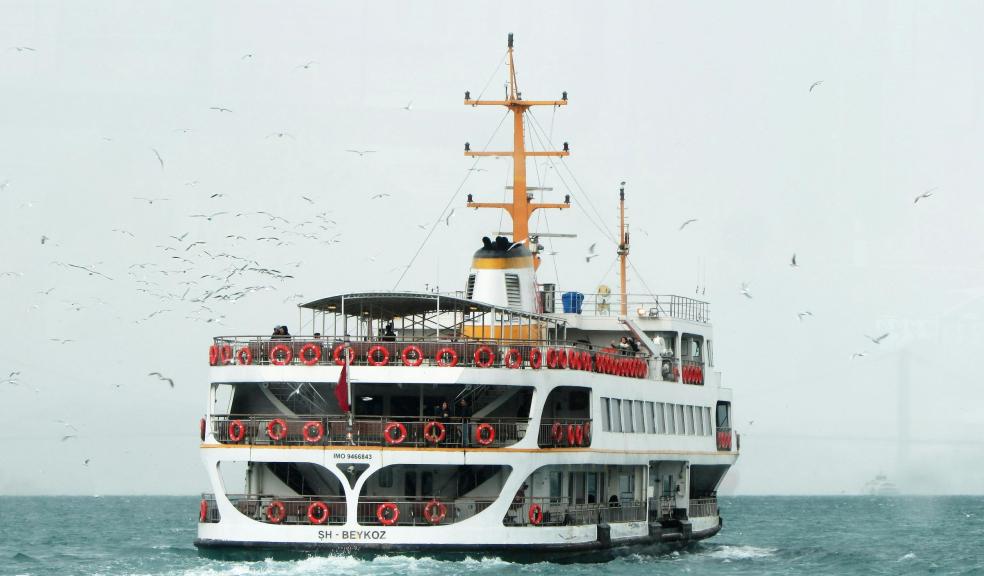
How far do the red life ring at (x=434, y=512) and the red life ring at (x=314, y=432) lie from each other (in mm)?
2922

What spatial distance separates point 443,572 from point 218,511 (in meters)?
6.06

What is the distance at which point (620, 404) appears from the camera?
153 ft

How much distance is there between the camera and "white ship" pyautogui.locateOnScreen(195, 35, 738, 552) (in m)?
39.8

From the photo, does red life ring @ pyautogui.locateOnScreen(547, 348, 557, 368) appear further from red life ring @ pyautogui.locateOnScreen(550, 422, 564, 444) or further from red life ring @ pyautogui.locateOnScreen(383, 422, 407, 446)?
red life ring @ pyautogui.locateOnScreen(383, 422, 407, 446)

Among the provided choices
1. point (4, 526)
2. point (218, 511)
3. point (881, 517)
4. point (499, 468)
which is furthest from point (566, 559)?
point (881, 517)

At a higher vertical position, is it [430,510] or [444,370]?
[444,370]

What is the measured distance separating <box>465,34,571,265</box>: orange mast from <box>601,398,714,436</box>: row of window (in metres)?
7.17

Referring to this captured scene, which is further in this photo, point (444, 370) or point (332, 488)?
point (332, 488)

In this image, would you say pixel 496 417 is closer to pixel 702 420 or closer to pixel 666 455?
pixel 666 455

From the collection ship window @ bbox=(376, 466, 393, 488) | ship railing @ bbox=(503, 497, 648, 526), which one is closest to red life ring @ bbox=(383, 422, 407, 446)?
ship window @ bbox=(376, 466, 393, 488)

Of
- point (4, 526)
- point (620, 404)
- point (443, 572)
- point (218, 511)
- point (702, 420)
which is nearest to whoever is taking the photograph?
point (443, 572)

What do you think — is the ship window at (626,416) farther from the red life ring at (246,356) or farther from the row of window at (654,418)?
the red life ring at (246,356)

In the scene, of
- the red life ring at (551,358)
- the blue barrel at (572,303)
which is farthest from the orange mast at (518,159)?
the red life ring at (551,358)

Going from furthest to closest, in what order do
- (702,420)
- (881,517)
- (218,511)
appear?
(881,517), (702,420), (218,511)
